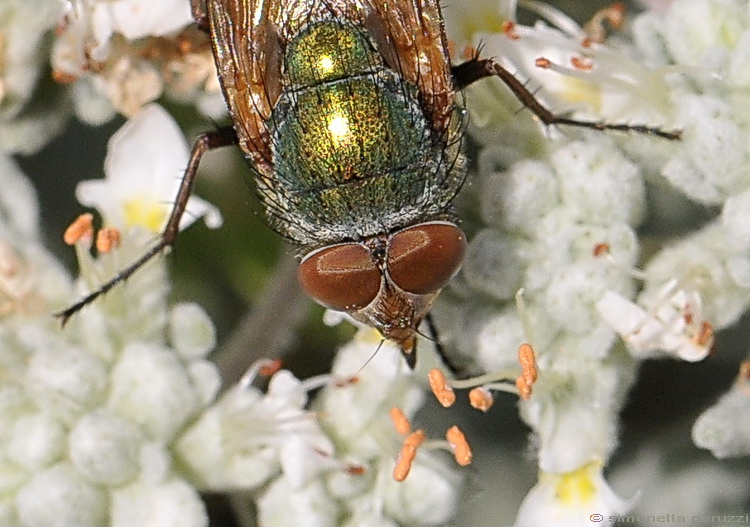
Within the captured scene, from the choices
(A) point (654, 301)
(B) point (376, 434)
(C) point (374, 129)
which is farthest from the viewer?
(B) point (376, 434)

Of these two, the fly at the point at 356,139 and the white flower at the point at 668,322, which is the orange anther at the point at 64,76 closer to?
the fly at the point at 356,139

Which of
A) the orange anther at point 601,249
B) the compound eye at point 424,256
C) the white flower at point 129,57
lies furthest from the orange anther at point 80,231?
the orange anther at point 601,249

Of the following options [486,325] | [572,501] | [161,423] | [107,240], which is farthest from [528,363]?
[107,240]

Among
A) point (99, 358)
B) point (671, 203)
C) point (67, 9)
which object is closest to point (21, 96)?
point (67, 9)

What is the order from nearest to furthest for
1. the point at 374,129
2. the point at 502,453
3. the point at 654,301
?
the point at 374,129, the point at 654,301, the point at 502,453

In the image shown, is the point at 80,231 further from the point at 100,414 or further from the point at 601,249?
the point at 601,249

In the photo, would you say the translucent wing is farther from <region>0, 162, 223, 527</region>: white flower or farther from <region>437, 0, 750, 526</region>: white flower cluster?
<region>0, 162, 223, 527</region>: white flower

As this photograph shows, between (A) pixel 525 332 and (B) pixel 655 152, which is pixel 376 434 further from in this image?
(B) pixel 655 152
